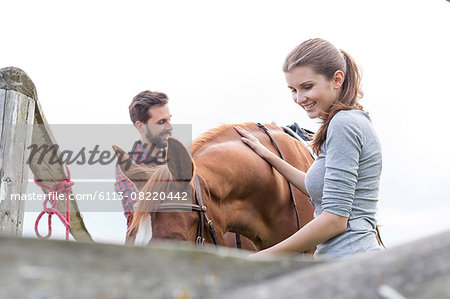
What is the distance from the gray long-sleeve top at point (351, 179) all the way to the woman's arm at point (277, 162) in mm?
713

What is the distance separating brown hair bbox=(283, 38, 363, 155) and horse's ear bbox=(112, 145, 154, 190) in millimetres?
990

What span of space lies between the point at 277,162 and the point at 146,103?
1.57m

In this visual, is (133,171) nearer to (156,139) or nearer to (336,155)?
(336,155)

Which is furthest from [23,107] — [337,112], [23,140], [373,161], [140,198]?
[373,161]

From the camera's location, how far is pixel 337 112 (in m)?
2.20

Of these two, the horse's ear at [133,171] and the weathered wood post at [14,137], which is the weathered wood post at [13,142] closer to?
the weathered wood post at [14,137]

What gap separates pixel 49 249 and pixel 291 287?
0.77 feet

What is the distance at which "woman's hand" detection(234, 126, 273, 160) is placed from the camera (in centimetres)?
309

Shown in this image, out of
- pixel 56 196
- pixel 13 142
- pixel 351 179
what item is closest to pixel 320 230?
pixel 351 179

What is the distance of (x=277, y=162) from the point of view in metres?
3.03

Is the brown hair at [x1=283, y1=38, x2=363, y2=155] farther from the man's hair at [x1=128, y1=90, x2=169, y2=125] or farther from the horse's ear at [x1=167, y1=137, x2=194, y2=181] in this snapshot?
the man's hair at [x1=128, y1=90, x2=169, y2=125]

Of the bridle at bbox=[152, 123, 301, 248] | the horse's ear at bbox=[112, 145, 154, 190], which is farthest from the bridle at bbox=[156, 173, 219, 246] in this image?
the horse's ear at bbox=[112, 145, 154, 190]

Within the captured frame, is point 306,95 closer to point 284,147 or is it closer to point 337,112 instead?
point 337,112

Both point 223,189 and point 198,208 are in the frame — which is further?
point 223,189
